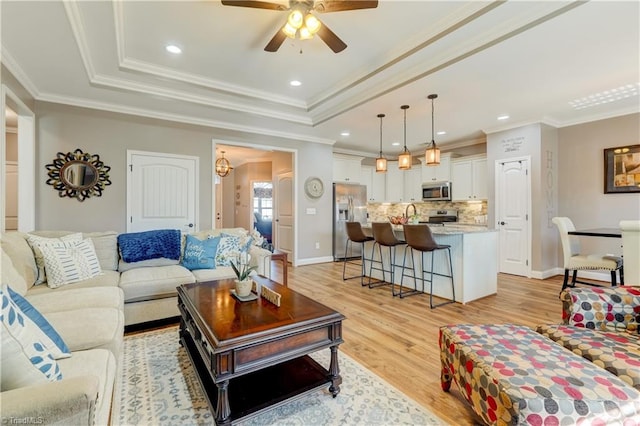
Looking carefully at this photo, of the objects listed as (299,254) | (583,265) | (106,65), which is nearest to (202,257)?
(106,65)

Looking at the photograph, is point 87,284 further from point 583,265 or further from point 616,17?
point 583,265

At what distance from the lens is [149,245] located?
132 inches

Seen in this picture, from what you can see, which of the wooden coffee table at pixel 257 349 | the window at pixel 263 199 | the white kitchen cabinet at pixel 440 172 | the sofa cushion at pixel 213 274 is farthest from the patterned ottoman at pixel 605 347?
the window at pixel 263 199

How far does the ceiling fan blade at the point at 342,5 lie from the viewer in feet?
6.73

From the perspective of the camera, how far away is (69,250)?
273cm

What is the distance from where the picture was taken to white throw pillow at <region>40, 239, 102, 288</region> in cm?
255

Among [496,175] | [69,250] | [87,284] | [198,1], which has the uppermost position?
[198,1]

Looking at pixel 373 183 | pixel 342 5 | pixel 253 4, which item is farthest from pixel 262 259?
pixel 373 183

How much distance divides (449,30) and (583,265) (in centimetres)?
348

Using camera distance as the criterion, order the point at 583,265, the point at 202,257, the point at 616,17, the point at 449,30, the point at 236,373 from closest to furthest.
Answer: the point at 236,373 < the point at 616,17 < the point at 449,30 < the point at 202,257 < the point at 583,265

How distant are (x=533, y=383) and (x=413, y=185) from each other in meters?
6.43

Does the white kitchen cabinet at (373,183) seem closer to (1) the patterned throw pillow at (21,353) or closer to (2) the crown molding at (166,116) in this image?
(2) the crown molding at (166,116)

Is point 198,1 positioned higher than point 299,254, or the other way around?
point 198,1

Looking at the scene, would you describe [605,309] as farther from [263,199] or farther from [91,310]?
[263,199]
